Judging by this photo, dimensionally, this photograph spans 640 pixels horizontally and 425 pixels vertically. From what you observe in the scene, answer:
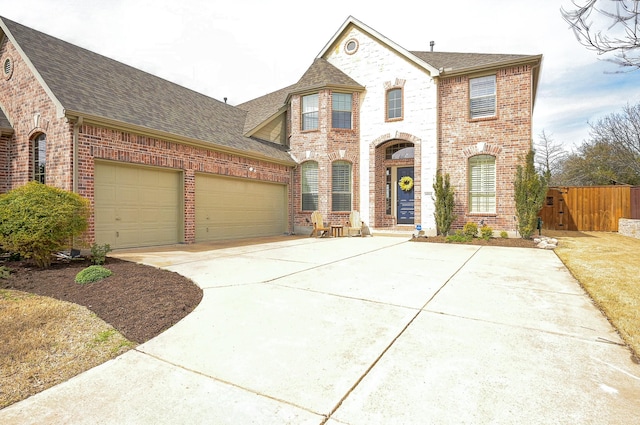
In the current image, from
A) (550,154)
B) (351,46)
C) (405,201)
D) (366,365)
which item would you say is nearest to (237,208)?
(405,201)

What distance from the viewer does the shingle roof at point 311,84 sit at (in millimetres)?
13445

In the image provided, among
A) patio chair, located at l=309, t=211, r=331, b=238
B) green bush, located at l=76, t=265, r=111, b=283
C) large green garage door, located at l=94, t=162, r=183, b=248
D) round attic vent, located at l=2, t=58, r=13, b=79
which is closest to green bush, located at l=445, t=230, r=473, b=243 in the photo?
patio chair, located at l=309, t=211, r=331, b=238

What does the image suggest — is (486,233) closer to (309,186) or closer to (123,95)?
(309,186)

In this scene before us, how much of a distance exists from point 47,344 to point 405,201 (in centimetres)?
1300

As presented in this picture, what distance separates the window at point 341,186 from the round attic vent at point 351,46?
5238 millimetres

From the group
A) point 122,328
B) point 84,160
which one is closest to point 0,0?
point 84,160

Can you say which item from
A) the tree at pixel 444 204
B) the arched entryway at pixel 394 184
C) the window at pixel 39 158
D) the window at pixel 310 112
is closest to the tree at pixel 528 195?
the tree at pixel 444 204

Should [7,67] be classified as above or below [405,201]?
above

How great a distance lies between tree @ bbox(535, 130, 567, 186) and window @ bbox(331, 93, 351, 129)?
2426 cm

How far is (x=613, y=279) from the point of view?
16.5 ft

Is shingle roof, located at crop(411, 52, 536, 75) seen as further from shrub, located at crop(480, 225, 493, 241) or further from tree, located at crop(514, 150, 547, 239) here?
shrub, located at crop(480, 225, 493, 241)

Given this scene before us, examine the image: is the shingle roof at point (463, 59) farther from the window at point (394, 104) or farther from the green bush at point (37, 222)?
the green bush at point (37, 222)

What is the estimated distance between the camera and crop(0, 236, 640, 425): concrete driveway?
6.07ft

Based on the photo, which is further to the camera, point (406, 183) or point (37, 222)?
point (406, 183)
